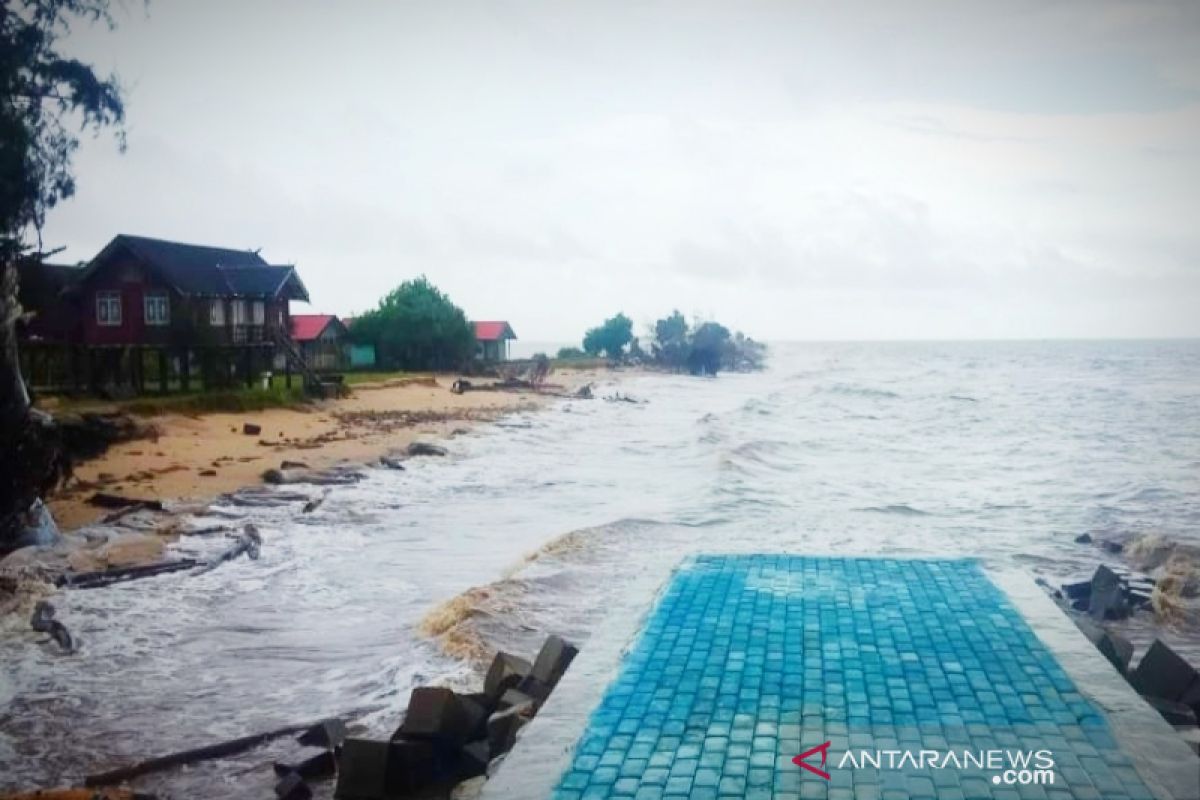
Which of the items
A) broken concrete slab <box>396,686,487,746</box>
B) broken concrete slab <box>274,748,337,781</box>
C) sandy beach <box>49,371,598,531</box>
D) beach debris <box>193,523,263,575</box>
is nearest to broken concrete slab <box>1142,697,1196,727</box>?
broken concrete slab <box>396,686,487,746</box>

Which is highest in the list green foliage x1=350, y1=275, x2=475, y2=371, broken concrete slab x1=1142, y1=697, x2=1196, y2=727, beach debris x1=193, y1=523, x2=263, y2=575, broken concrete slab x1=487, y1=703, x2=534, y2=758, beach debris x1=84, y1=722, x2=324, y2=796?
green foliage x1=350, y1=275, x2=475, y2=371

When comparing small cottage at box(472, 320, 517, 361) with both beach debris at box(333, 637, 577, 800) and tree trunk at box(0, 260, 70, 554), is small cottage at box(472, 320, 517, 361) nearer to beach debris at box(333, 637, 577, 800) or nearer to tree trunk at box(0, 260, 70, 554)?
tree trunk at box(0, 260, 70, 554)

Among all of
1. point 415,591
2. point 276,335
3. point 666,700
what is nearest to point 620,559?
point 415,591

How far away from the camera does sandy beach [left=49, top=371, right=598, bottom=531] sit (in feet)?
59.4

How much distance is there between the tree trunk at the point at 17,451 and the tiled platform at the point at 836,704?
9.87m

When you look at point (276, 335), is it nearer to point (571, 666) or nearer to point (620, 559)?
point (620, 559)

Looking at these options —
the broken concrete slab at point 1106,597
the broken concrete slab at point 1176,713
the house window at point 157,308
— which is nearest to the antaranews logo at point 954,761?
the broken concrete slab at point 1176,713

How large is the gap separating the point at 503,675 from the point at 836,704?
246cm

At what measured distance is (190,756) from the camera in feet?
22.7

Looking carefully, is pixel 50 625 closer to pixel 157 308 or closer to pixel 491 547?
pixel 491 547

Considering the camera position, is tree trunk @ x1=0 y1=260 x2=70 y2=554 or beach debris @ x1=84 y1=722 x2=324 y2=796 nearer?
beach debris @ x1=84 y1=722 x2=324 y2=796

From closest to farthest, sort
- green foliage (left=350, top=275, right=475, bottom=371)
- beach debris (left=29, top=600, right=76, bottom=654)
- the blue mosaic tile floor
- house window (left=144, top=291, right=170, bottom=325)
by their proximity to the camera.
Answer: the blue mosaic tile floor < beach debris (left=29, top=600, right=76, bottom=654) < house window (left=144, top=291, right=170, bottom=325) < green foliage (left=350, top=275, right=475, bottom=371)

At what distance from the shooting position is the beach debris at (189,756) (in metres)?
6.48

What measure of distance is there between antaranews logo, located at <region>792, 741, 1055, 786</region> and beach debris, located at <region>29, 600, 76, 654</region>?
7703 mm
